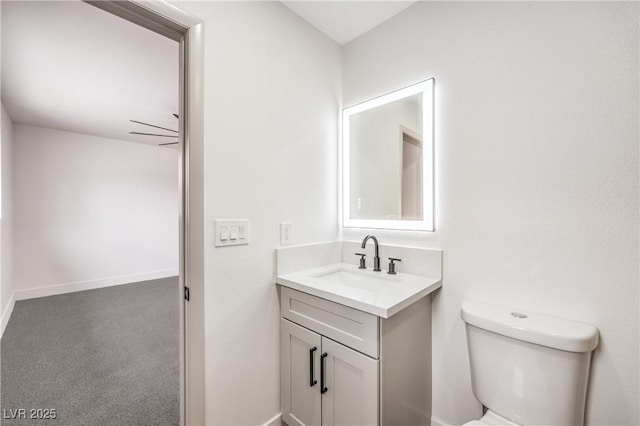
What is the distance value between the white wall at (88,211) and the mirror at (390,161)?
4.20 meters

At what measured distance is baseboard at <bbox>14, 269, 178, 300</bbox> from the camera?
140 inches

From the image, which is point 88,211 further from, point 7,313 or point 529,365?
point 529,365

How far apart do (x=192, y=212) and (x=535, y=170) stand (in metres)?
1.47

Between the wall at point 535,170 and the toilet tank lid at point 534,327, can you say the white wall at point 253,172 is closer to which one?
the wall at point 535,170

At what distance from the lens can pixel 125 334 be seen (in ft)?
8.39

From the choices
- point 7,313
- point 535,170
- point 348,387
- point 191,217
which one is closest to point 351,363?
point 348,387

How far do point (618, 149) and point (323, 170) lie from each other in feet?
4.31

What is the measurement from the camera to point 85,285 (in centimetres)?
396

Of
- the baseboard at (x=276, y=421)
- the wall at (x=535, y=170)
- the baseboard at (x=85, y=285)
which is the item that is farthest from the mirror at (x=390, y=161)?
the baseboard at (x=85, y=285)

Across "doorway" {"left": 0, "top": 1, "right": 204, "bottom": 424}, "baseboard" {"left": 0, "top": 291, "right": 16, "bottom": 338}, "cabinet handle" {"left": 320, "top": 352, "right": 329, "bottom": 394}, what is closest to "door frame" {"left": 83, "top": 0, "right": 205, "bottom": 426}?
"doorway" {"left": 0, "top": 1, "right": 204, "bottom": 424}

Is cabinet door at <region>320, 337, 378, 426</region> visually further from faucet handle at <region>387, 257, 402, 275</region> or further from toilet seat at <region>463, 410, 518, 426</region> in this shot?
faucet handle at <region>387, 257, 402, 275</region>

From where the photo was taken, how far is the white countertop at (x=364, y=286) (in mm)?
1041

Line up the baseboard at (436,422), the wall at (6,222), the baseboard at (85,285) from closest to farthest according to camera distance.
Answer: the baseboard at (436,422)
the wall at (6,222)
the baseboard at (85,285)

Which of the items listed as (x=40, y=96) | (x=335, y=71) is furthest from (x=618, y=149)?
(x=40, y=96)
